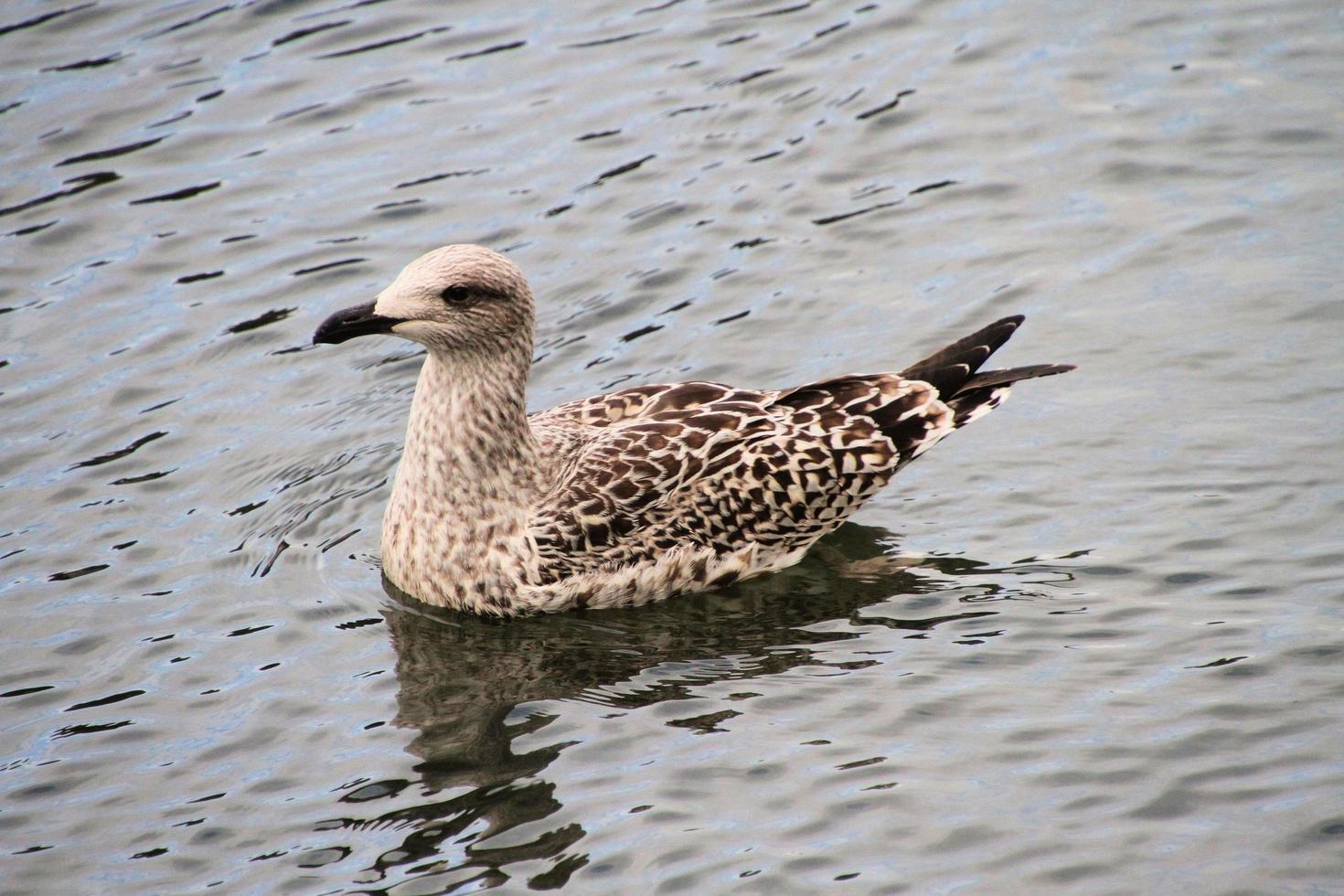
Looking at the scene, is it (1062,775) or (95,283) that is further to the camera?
(95,283)

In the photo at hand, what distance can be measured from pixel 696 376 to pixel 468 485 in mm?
2455

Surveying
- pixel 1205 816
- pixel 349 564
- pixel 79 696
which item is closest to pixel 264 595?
pixel 349 564

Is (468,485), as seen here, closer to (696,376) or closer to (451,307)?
(451,307)

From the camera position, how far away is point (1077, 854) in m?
7.37

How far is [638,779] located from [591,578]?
1.76 metres

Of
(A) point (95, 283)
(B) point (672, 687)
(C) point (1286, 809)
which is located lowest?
(C) point (1286, 809)

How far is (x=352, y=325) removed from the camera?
30.0ft

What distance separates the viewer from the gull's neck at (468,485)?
9.62 meters

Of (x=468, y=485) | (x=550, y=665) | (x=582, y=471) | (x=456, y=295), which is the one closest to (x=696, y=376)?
(x=582, y=471)

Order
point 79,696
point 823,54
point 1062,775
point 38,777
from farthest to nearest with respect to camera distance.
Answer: point 823,54 < point 79,696 < point 38,777 < point 1062,775

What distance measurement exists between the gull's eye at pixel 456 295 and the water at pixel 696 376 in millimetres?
1755

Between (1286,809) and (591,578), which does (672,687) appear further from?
(1286,809)

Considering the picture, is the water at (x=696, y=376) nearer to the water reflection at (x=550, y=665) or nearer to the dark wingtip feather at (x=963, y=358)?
the water reflection at (x=550, y=665)

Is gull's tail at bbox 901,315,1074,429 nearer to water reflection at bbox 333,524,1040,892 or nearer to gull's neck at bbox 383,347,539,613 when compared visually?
water reflection at bbox 333,524,1040,892
